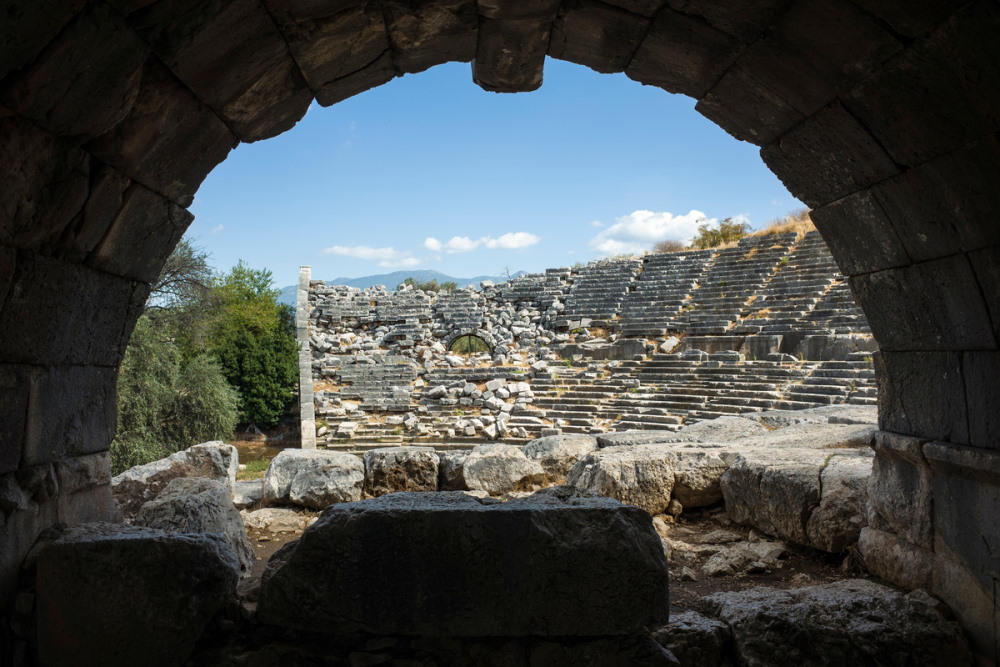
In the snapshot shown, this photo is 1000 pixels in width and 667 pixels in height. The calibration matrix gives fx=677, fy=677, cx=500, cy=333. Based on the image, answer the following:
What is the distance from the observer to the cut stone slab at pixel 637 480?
5.27 meters

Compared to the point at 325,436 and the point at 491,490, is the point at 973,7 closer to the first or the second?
the point at 491,490

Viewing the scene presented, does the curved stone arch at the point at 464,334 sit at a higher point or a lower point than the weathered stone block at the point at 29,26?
higher

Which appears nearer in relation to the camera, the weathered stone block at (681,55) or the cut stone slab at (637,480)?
the weathered stone block at (681,55)

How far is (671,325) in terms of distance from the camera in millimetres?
21812

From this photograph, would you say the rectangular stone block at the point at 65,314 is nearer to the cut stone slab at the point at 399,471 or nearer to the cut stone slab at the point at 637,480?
the cut stone slab at the point at 399,471

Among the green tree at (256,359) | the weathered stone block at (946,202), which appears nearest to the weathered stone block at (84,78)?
the weathered stone block at (946,202)

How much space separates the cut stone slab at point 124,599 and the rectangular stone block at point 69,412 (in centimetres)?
47

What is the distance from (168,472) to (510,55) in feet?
12.9

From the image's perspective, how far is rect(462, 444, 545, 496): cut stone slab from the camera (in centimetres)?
590

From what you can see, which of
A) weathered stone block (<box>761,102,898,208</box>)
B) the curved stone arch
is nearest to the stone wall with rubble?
the curved stone arch

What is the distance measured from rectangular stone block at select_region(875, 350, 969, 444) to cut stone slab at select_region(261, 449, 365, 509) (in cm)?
405

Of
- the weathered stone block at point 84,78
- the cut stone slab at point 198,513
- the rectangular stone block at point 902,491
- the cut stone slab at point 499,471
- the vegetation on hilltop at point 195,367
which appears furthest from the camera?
the vegetation on hilltop at point 195,367

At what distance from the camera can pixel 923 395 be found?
335 centimetres

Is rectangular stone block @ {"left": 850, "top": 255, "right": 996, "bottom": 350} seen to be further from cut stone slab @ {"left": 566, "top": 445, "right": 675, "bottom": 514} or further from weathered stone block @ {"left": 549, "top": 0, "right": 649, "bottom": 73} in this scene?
cut stone slab @ {"left": 566, "top": 445, "right": 675, "bottom": 514}
